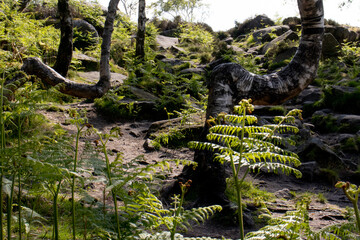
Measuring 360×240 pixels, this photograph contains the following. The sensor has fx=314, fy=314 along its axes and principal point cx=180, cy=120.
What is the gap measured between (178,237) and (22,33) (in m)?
8.24

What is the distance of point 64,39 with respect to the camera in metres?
8.49

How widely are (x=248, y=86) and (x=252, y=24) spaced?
26.3 metres

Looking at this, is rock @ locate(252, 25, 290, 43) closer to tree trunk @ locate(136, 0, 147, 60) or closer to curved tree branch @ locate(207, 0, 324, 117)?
tree trunk @ locate(136, 0, 147, 60)

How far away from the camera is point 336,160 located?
Result: 19.5 feet

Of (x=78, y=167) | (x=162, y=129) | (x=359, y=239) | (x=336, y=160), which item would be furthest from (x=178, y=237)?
(x=162, y=129)

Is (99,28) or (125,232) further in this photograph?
(99,28)

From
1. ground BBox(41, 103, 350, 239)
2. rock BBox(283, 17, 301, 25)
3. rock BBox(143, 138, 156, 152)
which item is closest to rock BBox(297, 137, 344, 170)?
ground BBox(41, 103, 350, 239)

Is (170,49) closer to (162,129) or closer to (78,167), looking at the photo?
(162,129)

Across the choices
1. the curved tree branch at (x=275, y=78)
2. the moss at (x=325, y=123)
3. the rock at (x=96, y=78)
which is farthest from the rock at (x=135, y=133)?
the moss at (x=325, y=123)

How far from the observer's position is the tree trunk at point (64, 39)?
803 cm

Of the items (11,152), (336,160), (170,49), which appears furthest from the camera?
(170,49)

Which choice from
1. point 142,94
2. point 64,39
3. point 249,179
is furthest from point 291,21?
point 249,179

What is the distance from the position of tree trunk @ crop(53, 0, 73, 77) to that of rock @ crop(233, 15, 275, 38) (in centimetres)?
A: 2204

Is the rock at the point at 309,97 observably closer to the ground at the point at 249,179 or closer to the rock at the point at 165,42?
the ground at the point at 249,179
